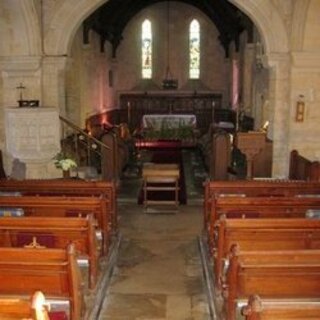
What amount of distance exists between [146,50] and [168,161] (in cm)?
980

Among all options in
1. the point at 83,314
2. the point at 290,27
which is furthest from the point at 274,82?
the point at 83,314

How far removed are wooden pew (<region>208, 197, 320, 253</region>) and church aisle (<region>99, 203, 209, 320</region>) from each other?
0.94 metres

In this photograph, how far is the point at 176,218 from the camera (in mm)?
9188

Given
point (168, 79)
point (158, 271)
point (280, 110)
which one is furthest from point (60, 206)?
point (168, 79)

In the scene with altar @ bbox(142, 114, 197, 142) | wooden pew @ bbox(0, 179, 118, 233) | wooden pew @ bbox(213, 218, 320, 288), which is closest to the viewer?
wooden pew @ bbox(213, 218, 320, 288)

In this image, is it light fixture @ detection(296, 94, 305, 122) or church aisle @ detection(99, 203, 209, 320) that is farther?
light fixture @ detection(296, 94, 305, 122)

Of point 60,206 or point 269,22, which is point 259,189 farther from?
point 269,22

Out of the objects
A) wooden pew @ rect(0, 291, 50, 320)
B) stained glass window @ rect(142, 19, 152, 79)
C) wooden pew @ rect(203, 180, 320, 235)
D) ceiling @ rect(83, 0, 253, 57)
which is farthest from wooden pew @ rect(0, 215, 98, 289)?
stained glass window @ rect(142, 19, 152, 79)

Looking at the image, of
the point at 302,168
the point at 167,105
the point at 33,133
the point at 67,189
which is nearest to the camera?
the point at 67,189

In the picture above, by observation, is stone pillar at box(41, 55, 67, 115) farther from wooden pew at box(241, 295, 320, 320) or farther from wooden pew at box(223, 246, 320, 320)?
Result: wooden pew at box(241, 295, 320, 320)

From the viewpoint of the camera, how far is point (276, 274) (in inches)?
161

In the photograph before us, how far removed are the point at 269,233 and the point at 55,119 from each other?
19.4ft

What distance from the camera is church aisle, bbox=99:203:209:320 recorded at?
5.43m

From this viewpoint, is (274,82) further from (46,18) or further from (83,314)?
(83,314)
